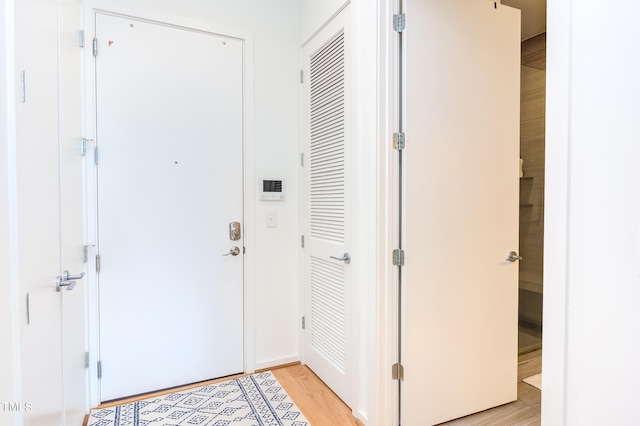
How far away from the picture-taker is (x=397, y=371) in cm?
181

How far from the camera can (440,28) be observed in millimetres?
1811

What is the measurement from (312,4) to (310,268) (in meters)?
1.86

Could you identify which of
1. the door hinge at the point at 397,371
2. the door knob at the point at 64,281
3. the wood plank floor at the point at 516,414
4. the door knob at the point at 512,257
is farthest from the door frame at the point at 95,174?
the door knob at the point at 512,257

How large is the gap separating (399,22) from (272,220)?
4.92 feet

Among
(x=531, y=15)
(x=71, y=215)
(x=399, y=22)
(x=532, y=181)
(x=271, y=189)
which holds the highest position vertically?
(x=531, y=15)

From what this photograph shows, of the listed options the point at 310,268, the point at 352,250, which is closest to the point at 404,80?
the point at 352,250

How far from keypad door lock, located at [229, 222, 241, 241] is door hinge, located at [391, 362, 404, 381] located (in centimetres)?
131

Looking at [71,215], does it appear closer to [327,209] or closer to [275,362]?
[327,209]

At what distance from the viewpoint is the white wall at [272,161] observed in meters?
2.47

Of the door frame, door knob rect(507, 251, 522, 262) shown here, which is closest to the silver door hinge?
the door frame

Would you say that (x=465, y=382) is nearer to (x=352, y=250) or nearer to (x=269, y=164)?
(x=352, y=250)

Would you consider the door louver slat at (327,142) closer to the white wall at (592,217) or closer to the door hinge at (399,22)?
the door hinge at (399,22)

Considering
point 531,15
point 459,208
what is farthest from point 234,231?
point 531,15

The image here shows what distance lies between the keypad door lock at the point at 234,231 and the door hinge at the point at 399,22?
5.08 ft
